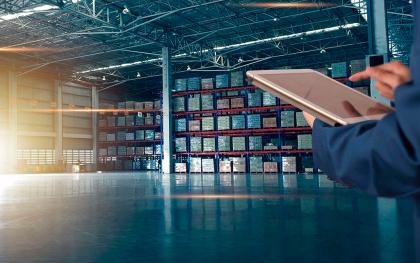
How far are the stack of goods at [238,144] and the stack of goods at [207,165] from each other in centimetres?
163

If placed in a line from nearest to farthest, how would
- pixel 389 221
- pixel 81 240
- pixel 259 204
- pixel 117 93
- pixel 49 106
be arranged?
1. pixel 81 240
2. pixel 389 221
3. pixel 259 204
4. pixel 49 106
5. pixel 117 93

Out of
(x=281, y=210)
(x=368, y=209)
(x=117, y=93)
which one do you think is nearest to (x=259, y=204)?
(x=281, y=210)

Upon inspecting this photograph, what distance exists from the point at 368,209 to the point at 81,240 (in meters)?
3.87

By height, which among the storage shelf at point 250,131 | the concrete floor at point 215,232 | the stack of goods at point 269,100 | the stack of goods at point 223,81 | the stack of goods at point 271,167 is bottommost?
the concrete floor at point 215,232

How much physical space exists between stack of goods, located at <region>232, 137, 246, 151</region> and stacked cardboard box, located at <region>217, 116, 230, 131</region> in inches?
31.3

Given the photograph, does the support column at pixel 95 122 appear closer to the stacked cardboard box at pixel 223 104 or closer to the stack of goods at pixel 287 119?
the stacked cardboard box at pixel 223 104

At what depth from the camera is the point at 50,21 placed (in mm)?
19156

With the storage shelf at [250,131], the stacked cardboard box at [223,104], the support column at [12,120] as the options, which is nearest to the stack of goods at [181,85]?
the stacked cardboard box at [223,104]

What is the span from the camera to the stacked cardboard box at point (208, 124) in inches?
835

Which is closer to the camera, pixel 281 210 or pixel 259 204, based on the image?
pixel 281 210

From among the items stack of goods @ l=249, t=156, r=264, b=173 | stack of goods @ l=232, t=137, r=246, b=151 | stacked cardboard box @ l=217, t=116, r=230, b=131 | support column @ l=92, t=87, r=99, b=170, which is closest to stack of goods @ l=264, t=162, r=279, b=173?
stack of goods @ l=249, t=156, r=264, b=173

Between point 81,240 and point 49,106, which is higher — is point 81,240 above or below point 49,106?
below

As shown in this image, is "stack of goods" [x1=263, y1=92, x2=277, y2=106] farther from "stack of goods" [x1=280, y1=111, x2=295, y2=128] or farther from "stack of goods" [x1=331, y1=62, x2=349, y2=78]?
"stack of goods" [x1=331, y1=62, x2=349, y2=78]

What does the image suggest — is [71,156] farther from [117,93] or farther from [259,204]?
[259,204]
